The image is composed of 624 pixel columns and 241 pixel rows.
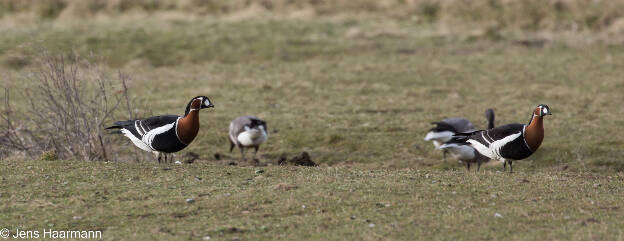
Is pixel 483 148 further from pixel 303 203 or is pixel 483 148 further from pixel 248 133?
pixel 248 133

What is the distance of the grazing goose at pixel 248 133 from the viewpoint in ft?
52.7

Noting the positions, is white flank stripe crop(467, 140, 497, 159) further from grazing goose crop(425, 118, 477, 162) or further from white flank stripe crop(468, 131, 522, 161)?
→ grazing goose crop(425, 118, 477, 162)

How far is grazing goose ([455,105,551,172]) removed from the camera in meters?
12.0

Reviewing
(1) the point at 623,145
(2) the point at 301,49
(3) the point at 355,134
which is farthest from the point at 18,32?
(1) the point at 623,145

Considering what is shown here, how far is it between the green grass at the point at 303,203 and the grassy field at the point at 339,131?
0.03 meters

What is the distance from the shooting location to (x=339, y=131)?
705 inches

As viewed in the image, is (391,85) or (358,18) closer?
(391,85)

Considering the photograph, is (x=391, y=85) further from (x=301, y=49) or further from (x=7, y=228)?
(x=7, y=228)

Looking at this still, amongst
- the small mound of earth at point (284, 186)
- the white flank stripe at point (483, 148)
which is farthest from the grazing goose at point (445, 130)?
the small mound of earth at point (284, 186)

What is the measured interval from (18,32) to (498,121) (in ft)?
60.9

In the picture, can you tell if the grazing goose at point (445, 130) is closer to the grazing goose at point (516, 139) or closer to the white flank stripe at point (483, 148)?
the white flank stripe at point (483, 148)

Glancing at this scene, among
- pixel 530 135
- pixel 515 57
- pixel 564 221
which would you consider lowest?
pixel 564 221

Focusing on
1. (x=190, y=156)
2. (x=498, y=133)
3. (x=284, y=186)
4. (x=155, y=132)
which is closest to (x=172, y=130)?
(x=155, y=132)

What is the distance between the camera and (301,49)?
28.7 metres
